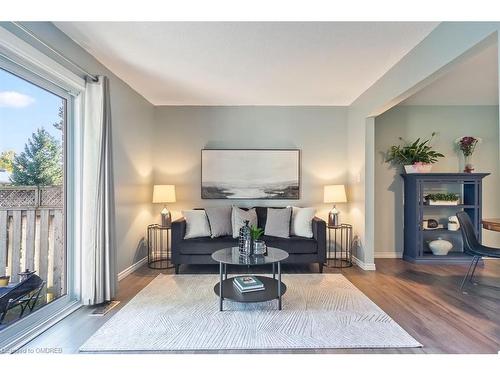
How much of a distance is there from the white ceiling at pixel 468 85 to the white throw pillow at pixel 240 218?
288cm

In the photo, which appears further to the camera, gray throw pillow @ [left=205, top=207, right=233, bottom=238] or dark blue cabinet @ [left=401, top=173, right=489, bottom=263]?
dark blue cabinet @ [left=401, top=173, right=489, bottom=263]

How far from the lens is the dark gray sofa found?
11.5ft

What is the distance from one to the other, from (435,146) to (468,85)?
1.09 m

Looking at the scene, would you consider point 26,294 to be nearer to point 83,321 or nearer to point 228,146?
point 83,321

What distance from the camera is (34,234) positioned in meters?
2.21

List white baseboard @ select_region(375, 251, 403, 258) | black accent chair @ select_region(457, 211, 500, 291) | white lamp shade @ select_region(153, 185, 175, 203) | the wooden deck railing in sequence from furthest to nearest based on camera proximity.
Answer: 1. white baseboard @ select_region(375, 251, 403, 258)
2. white lamp shade @ select_region(153, 185, 175, 203)
3. black accent chair @ select_region(457, 211, 500, 291)
4. the wooden deck railing

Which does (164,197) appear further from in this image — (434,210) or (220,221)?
(434,210)

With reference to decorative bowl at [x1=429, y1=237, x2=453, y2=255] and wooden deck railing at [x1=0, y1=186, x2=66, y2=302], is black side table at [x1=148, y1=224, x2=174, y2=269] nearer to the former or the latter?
wooden deck railing at [x1=0, y1=186, x2=66, y2=302]

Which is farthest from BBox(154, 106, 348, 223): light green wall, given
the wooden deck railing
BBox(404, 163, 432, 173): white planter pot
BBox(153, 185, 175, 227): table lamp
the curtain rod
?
the wooden deck railing

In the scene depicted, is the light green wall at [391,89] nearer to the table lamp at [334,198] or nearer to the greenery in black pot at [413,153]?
the table lamp at [334,198]

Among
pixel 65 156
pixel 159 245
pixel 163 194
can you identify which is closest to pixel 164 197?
pixel 163 194

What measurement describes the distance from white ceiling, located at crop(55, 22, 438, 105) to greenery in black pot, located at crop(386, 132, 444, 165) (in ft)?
4.00

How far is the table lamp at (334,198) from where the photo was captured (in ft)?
13.1
